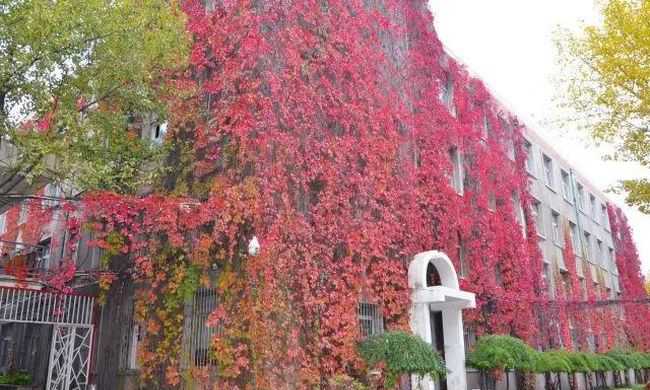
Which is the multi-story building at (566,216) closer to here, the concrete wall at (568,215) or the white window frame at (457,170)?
the concrete wall at (568,215)

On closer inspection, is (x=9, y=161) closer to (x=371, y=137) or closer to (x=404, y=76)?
(x=371, y=137)

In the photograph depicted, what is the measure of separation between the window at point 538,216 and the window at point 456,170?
643 cm

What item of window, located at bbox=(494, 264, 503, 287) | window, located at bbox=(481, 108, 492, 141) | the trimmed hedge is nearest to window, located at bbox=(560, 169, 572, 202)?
window, located at bbox=(481, 108, 492, 141)

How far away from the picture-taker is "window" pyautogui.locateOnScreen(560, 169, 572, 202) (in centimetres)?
2838

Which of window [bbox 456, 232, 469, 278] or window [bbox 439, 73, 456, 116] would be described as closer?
window [bbox 456, 232, 469, 278]

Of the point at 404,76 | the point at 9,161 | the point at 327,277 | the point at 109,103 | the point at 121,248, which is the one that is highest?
the point at 404,76

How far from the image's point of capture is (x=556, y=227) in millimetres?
25844

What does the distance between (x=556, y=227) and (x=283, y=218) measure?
60.4 ft

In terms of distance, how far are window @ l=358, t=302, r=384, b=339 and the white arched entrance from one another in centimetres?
93

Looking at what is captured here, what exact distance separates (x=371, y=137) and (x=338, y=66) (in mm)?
1941

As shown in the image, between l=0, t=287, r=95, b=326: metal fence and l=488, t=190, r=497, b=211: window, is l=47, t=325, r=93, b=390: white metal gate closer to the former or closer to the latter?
l=0, t=287, r=95, b=326: metal fence

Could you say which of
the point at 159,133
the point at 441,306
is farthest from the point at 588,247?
the point at 159,133

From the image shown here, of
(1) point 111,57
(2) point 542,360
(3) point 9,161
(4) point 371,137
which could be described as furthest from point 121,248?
(2) point 542,360

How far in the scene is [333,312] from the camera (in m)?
11.7
